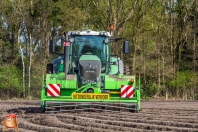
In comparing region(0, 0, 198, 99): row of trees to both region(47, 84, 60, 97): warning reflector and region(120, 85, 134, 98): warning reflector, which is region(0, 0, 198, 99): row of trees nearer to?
region(120, 85, 134, 98): warning reflector

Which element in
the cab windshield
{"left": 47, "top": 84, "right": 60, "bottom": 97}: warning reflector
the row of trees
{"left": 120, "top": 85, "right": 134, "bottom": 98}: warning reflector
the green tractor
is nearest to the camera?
the green tractor

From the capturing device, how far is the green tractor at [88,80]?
13.1 m

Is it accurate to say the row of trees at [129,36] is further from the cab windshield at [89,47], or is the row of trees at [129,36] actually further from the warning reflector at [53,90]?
the warning reflector at [53,90]

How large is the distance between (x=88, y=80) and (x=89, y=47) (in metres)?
1.48

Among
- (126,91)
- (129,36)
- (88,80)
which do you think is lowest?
(126,91)

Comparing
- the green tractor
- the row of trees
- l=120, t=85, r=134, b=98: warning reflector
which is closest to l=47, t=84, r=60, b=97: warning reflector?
the green tractor

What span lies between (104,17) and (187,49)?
6097 millimetres

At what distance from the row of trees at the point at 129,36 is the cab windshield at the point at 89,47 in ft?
46.7

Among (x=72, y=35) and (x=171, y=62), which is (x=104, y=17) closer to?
Result: (x=171, y=62)

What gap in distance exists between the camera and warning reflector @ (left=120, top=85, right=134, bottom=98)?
13711 mm

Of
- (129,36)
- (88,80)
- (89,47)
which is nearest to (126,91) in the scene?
(88,80)

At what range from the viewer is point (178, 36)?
31875 mm

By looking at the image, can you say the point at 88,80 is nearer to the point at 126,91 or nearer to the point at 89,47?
the point at 126,91

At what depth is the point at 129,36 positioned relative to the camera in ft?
106
